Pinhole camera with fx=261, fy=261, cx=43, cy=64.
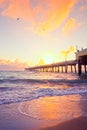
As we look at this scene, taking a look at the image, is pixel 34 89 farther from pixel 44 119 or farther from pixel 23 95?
pixel 44 119

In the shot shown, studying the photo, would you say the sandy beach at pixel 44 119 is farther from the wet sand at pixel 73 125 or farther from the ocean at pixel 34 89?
the ocean at pixel 34 89

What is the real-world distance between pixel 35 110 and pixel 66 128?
2934mm

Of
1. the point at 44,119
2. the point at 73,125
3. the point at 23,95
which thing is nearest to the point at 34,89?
the point at 23,95

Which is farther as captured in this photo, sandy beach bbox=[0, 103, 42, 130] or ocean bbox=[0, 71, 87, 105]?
ocean bbox=[0, 71, 87, 105]

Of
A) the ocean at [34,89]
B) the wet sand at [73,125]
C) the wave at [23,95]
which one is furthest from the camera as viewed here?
the ocean at [34,89]

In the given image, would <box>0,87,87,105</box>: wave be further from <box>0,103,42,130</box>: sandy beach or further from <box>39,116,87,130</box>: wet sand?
<box>39,116,87,130</box>: wet sand

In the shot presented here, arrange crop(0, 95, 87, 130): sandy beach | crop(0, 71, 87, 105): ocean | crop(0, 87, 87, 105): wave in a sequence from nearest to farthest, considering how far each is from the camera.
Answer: crop(0, 95, 87, 130): sandy beach → crop(0, 87, 87, 105): wave → crop(0, 71, 87, 105): ocean

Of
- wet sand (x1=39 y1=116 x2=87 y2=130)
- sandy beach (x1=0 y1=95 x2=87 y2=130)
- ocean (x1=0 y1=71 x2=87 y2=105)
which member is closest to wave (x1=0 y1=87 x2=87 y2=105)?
ocean (x1=0 y1=71 x2=87 y2=105)

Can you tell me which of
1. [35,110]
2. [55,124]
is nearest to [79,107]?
[35,110]

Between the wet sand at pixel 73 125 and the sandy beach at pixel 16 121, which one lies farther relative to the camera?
the sandy beach at pixel 16 121

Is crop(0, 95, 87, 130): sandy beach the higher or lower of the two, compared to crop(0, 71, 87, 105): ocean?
lower

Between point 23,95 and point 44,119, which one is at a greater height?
point 23,95

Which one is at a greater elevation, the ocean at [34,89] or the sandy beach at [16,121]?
the ocean at [34,89]

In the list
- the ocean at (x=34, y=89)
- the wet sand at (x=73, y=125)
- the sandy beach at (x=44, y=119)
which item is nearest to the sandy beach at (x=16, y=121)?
the sandy beach at (x=44, y=119)
